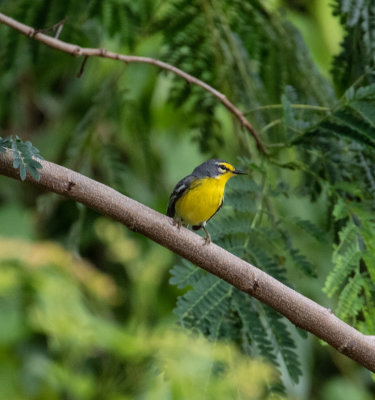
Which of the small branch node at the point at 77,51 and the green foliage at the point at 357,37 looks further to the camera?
the green foliage at the point at 357,37

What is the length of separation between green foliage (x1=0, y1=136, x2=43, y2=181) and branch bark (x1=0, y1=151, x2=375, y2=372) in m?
0.04

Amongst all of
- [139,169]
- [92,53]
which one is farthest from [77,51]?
[139,169]

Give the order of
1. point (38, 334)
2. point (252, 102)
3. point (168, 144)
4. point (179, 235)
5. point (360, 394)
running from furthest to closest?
point (360, 394)
point (168, 144)
point (38, 334)
point (252, 102)
point (179, 235)

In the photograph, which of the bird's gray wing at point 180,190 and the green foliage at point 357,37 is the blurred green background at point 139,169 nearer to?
the green foliage at point 357,37

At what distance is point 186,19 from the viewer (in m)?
2.85

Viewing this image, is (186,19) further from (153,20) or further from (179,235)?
(179,235)

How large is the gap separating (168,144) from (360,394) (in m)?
2.88

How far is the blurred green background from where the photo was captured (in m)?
2.65

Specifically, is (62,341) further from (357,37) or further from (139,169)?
(357,37)

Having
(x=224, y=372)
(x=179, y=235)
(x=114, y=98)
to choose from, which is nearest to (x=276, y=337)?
(x=224, y=372)

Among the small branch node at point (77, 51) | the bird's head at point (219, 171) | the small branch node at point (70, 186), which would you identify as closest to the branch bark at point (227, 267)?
the small branch node at point (70, 186)

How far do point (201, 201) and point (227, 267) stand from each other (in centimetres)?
77

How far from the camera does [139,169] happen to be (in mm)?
4180

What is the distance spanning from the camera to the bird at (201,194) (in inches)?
91.9
